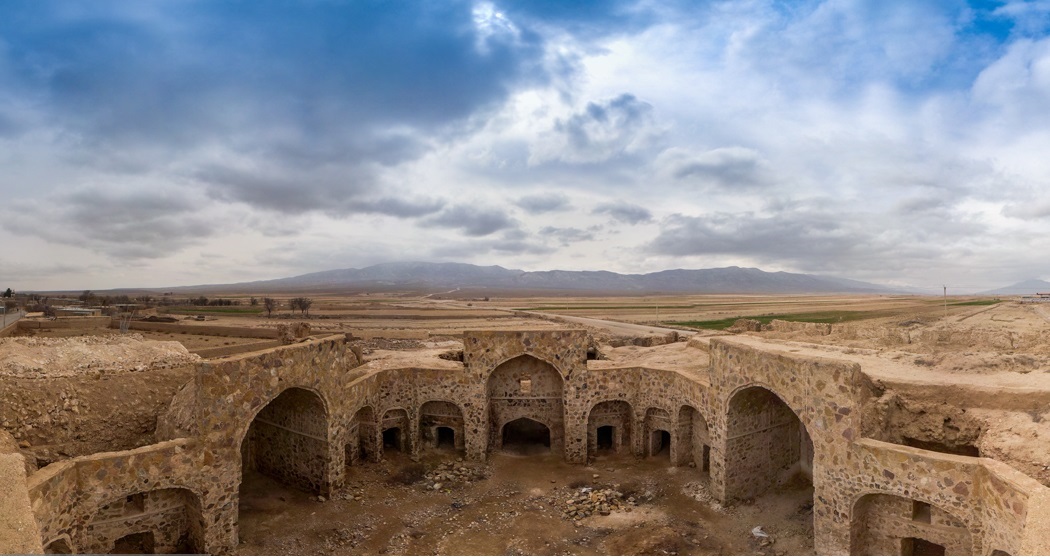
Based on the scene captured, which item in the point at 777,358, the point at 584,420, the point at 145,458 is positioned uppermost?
the point at 777,358

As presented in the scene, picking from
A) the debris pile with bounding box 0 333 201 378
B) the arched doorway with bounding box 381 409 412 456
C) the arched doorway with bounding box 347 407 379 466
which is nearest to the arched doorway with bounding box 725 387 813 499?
the arched doorway with bounding box 381 409 412 456

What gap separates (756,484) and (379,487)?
12.7 metres

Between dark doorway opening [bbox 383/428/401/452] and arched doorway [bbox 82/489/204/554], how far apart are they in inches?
322

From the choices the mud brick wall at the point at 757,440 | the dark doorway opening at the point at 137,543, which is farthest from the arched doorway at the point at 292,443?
the mud brick wall at the point at 757,440

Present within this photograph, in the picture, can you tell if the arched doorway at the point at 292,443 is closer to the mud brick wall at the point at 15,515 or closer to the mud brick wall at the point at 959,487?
the mud brick wall at the point at 15,515

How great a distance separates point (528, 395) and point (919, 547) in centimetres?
1281

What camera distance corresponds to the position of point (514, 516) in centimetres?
1616

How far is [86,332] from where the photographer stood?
125ft

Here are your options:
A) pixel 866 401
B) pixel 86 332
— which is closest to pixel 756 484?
pixel 866 401

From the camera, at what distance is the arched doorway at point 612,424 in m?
20.6

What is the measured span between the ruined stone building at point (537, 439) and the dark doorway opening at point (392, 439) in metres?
0.14

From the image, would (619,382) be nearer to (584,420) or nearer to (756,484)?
(584,420)

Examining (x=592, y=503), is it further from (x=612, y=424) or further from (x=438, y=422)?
(x=438, y=422)

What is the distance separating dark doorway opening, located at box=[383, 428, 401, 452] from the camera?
811 inches
